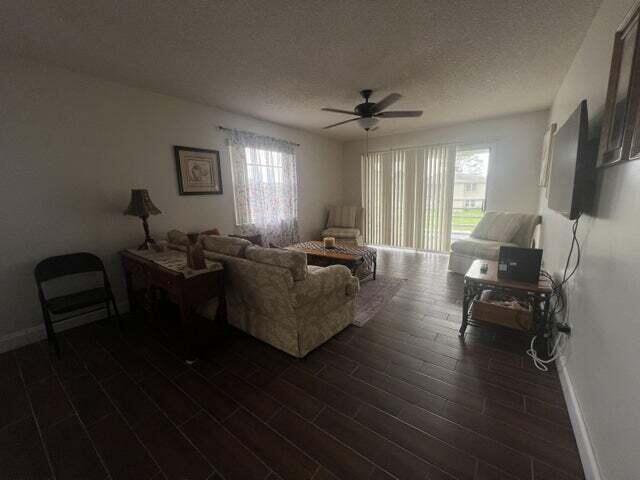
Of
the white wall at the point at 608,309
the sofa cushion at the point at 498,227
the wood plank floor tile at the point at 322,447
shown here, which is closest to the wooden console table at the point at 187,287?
the wood plank floor tile at the point at 322,447

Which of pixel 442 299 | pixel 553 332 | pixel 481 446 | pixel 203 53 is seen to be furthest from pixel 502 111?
pixel 481 446

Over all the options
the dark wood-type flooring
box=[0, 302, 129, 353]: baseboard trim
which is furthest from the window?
box=[0, 302, 129, 353]: baseboard trim

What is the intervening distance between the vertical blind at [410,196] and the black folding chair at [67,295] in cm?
501

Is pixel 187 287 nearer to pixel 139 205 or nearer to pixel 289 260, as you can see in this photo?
pixel 289 260

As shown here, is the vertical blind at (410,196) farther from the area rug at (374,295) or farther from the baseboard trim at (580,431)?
the baseboard trim at (580,431)

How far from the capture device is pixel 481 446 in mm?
1362

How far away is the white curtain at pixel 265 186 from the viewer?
4.00 m

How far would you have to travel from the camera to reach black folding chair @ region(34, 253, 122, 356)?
2189 mm

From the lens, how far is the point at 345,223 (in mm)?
5668

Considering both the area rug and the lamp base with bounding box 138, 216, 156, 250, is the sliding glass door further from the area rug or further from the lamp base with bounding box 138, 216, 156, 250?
the lamp base with bounding box 138, 216, 156, 250

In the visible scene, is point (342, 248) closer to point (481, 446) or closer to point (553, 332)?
point (553, 332)

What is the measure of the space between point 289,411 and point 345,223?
437 cm

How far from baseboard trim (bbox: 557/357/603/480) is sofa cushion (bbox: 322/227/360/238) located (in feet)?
12.5

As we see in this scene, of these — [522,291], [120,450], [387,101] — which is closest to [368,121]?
[387,101]
